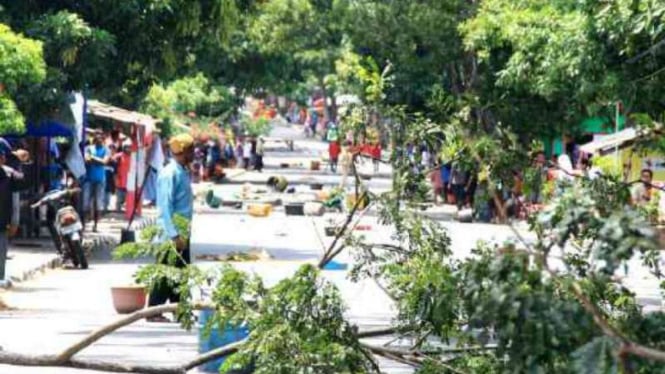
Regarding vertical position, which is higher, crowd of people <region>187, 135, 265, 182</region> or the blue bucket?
crowd of people <region>187, 135, 265, 182</region>

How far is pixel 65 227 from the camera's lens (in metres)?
25.0

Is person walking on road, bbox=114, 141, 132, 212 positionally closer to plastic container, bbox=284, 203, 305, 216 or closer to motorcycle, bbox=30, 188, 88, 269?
plastic container, bbox=284, 203, 305, 216

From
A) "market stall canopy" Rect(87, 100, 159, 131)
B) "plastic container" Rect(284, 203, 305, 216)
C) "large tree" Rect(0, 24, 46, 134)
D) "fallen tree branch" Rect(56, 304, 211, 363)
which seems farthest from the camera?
"plastic container" Rect(284, 203, 305, 216)

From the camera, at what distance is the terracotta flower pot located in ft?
61.2

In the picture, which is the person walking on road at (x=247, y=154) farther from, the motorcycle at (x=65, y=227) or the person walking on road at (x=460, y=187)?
the motorcycle at (x=65, y=227)

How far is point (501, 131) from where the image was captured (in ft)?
37.1

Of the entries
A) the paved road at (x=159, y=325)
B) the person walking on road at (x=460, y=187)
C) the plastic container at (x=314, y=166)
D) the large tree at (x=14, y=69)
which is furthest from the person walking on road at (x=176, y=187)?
the plastic container at (x=314, y=166)

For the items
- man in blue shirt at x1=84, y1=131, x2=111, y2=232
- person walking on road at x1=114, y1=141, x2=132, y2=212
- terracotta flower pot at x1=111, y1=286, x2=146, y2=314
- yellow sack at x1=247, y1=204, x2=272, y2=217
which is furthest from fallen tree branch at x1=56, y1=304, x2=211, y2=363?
yellow sack at x1=247, y1=204, x2=272, y2=217

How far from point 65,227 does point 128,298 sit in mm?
6430

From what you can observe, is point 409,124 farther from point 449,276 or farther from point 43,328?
point 43,328

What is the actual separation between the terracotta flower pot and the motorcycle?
20.8 ft

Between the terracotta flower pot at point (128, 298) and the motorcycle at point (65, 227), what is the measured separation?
20.8ft

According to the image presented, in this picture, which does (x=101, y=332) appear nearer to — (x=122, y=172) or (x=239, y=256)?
(x=239, y=256)

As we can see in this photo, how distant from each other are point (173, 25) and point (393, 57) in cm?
1810
